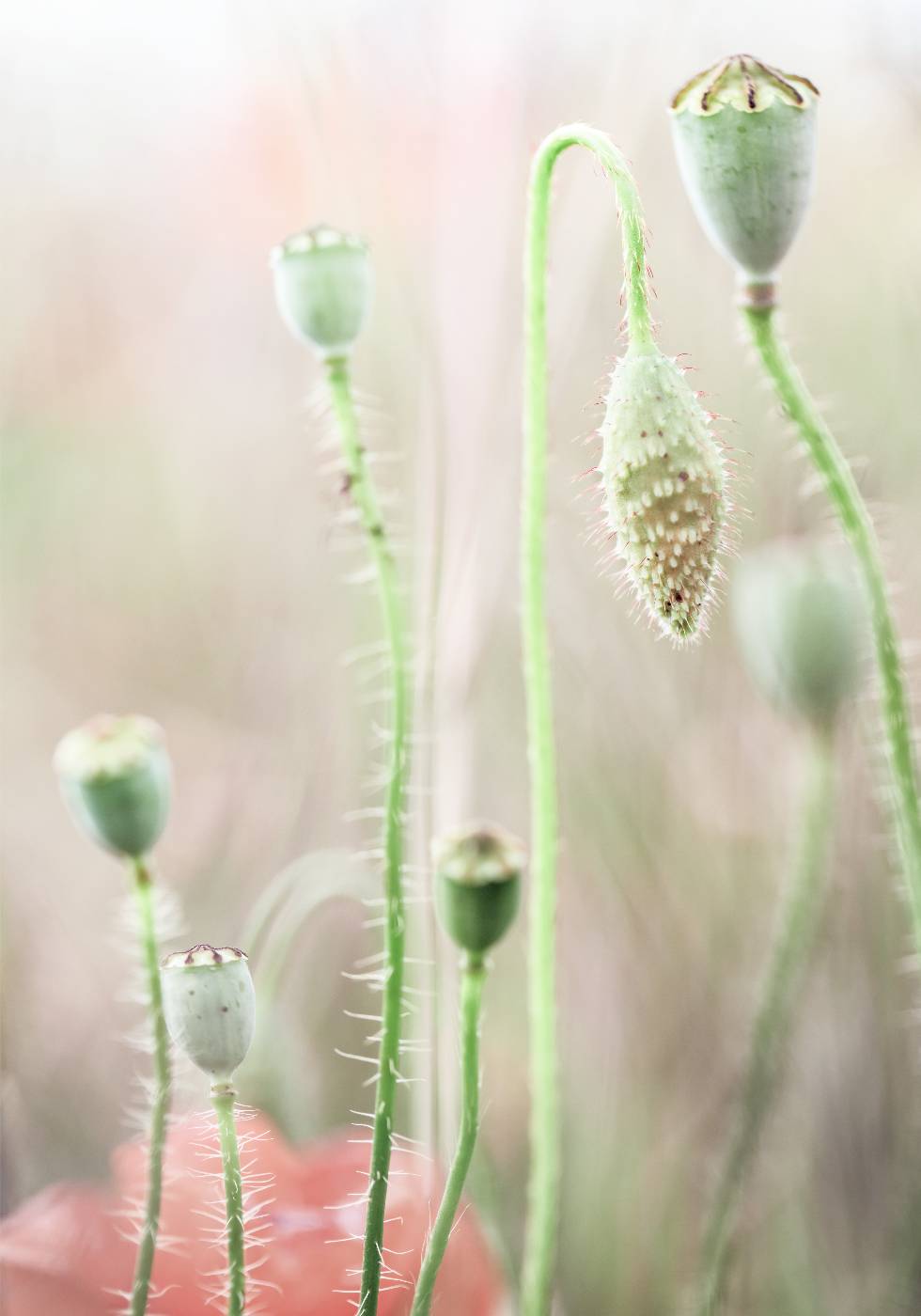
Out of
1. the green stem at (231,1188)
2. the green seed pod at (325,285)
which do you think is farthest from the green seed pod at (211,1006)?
the green seed pod at (325,285)

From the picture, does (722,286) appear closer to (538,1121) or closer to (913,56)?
(913,56)

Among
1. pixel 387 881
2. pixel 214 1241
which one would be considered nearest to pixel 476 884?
pixel 387 881

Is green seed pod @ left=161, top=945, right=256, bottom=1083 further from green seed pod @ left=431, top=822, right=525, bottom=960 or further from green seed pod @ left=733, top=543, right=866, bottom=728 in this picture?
green seed pod @ left=733, top=543, right=866, bottom=728

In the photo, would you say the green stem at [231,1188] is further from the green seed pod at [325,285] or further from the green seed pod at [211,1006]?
the green seed pod at [325,285]

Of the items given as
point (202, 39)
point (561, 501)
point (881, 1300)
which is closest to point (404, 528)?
point (561, 501)

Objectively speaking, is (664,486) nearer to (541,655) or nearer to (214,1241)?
(541,655)

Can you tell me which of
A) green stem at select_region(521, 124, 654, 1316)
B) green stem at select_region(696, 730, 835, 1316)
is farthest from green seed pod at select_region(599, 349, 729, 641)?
green stem at select_region(696, 730, 835, 1316)
